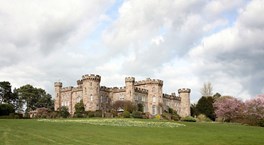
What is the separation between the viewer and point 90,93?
69062 millimetres

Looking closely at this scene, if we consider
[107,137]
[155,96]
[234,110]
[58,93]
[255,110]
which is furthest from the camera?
[155,96]

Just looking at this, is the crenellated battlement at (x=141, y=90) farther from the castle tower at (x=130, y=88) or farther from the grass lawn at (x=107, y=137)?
the grass lawn at (x=107, y=137)

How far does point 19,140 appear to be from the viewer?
829 inches

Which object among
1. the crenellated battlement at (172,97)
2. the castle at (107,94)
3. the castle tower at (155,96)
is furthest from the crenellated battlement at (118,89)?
the crenellated battlement at (172,97)

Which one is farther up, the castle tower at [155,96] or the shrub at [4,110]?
the castle tower at [155,96]

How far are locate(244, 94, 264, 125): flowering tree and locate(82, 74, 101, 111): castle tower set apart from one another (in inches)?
1085

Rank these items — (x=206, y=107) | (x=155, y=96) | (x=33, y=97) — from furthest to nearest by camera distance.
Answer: (x=33, y=97)
(x=206, y=107)
(x=155, y=96)

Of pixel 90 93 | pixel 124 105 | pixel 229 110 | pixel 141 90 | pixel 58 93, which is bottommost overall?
pixel 229 110

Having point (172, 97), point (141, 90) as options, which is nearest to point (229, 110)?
point (141, 90)

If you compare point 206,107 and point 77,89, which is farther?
point 206,107

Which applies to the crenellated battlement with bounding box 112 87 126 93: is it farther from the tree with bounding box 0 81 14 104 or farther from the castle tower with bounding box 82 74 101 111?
the tree with bounding box 0 81 14 104

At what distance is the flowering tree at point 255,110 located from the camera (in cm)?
5434

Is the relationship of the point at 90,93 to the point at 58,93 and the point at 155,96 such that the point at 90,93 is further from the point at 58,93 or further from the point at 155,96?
the point at 155,96

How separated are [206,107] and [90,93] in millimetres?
29958
